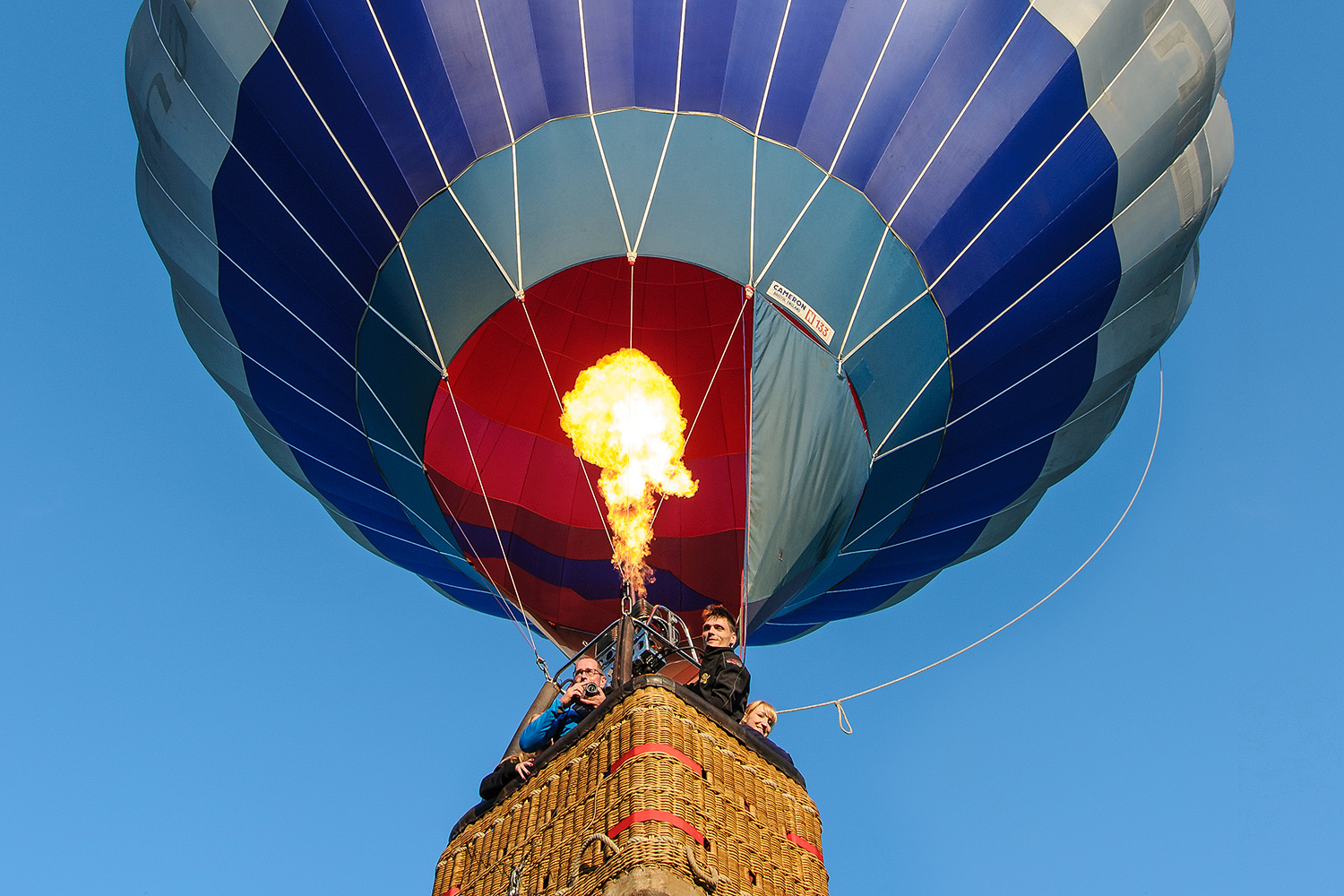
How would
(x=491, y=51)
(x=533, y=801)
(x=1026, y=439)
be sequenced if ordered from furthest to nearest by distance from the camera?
(x=1026, y=439) → (x=491, y=51) → (x=533, y=801)

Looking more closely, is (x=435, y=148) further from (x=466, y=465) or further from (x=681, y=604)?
(x=681, y=604)

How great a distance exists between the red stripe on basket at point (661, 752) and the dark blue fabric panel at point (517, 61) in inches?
109

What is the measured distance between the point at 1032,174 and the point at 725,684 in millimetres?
2618

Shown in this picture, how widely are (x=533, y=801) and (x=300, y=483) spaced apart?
11.0 feet

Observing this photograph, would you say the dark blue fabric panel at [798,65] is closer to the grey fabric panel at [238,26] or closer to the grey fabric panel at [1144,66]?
the grey fabric panel at [1144,66]

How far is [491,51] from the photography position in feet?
17.2

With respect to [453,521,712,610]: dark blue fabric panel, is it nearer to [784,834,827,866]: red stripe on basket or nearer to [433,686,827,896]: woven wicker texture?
[433,686,827,896]: woven wicker texture

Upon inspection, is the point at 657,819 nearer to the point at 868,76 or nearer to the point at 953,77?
the point at 868,76

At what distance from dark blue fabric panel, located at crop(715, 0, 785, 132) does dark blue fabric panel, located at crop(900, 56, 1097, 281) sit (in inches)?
33.1

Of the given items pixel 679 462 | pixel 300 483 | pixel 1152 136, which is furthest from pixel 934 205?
pixel 300 483

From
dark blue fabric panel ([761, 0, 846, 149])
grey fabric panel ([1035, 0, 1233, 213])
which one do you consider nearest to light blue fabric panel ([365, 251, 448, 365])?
dark blue fabric panel ([761, 0, 846, 149])

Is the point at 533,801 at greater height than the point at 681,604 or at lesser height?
lesser

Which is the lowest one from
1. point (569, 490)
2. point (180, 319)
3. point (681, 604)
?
point (681, 604)

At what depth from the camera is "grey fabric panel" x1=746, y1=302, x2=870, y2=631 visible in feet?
17.7
